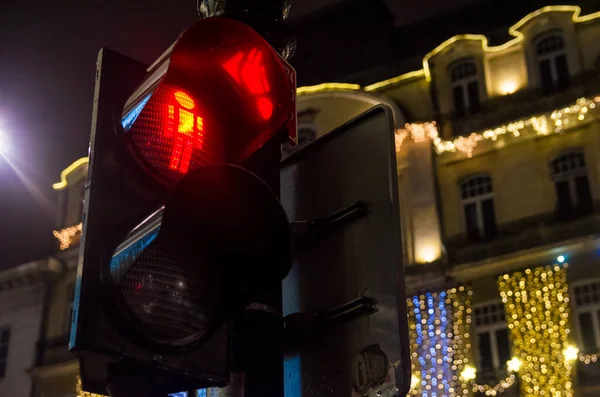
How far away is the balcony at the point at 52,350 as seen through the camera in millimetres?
25250

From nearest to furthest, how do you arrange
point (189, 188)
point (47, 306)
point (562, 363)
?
point (189, 188) < point (562, 363) < point (47, 306)

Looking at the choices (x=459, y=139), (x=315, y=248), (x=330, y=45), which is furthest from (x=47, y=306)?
Answer: (x=315, y=248)

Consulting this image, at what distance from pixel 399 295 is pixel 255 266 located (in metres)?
0.41

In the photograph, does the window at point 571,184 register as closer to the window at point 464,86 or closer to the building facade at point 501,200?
the building facade at point 501,200

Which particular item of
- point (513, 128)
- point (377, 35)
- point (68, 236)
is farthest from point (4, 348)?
point (513, 128)

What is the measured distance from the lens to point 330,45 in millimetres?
26484

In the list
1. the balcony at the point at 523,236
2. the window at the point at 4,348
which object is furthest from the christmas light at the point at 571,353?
the window at the point at 4,348

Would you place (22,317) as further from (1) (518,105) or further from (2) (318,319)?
(2) (318,319)

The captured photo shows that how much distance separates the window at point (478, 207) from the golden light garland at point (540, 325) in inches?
55.5

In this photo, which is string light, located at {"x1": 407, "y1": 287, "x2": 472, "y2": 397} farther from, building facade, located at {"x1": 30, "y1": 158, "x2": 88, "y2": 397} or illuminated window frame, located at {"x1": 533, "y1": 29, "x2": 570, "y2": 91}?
building facade, located at {"x1": 30, "y1": 158, "x2": 88, "y2": 397}

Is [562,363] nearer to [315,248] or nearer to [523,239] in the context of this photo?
[523,239]

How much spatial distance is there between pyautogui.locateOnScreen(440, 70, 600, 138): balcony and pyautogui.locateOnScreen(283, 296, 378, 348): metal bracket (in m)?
18.7

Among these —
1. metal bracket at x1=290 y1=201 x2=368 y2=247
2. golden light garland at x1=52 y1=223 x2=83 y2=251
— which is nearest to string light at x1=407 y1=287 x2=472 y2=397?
golden light garland at x1=52 y1=223 x2=83 y2=251

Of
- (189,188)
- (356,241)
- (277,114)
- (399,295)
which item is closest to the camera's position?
(189,188)
